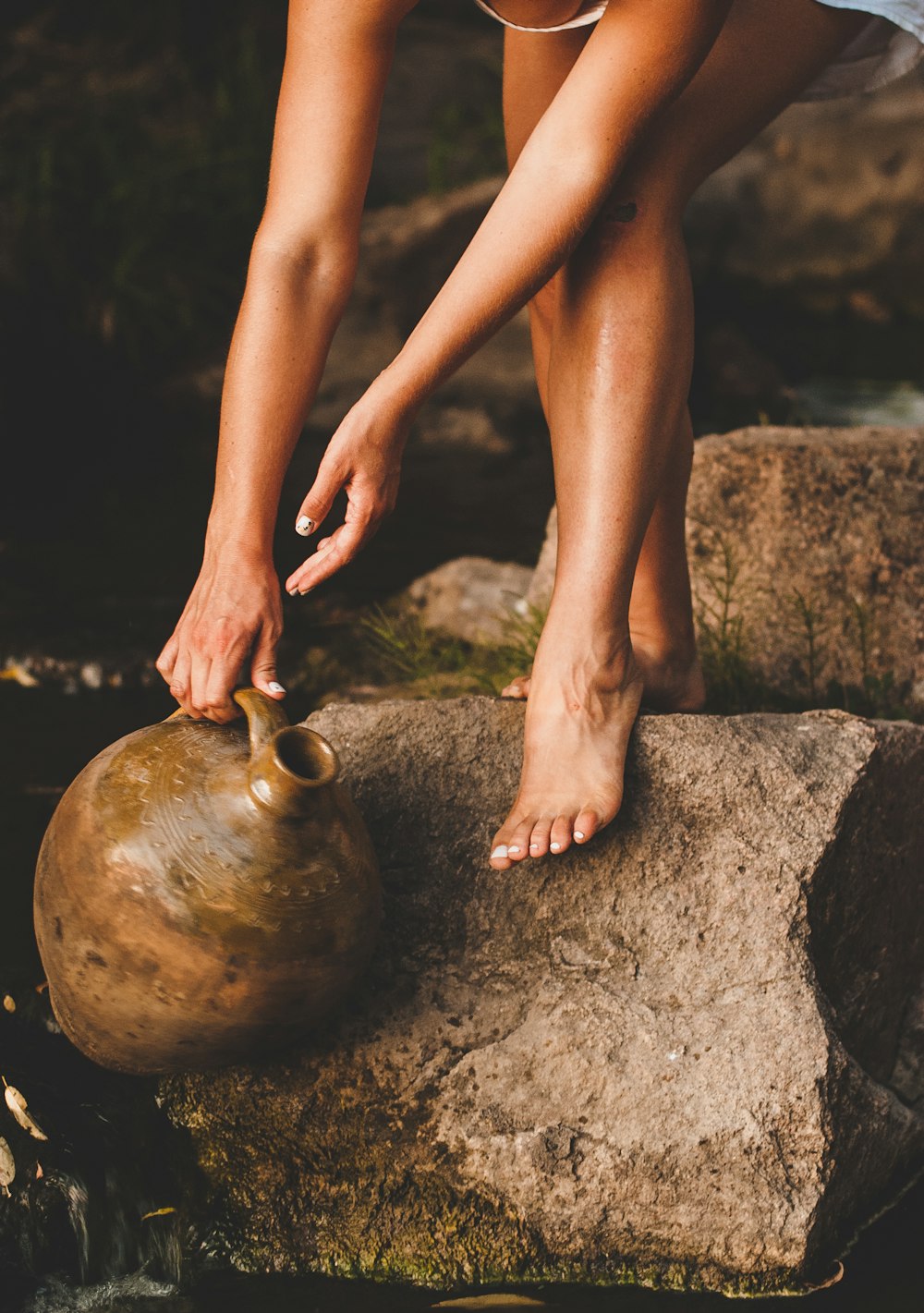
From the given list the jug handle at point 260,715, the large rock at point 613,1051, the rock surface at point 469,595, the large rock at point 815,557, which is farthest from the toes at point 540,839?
the rock surface at point 469,595

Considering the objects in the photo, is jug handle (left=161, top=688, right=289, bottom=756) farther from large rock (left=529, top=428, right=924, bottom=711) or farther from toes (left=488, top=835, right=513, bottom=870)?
large rock (left=529, top=428, right=924, bottom=711)

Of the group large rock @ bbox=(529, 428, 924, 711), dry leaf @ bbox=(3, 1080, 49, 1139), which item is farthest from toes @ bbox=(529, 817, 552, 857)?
large rock @ bbox=(529, 428, 924, 711)

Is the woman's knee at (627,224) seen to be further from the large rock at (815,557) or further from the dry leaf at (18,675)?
the dry leaf at (18,675)

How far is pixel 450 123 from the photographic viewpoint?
9.10m

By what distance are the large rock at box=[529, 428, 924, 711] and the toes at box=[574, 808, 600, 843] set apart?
1.15m

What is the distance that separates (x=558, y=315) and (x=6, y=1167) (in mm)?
1453

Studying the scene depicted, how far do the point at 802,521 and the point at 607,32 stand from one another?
150 centimetres

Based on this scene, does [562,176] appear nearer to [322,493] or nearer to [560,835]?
[322,493]

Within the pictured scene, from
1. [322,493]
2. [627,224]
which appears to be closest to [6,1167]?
[322,493]

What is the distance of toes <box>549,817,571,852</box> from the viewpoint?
1.90 m

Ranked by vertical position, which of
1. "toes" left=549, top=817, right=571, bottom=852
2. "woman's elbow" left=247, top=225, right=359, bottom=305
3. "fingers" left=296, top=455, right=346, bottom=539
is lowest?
"toes" left=549, top=817, right=571, bottom=852

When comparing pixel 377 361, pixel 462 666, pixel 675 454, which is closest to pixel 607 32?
pixel 675 454

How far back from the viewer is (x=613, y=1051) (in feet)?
6.16

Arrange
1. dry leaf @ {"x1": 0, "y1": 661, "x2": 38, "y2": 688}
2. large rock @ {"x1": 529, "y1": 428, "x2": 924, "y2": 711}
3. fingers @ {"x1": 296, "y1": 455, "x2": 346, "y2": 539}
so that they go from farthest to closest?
dry leaf @ {"x1": 0, "y1": 661, "x2": 38, "y2": 688}, large rock @ {"x1": 529, "y1": 428, "x2": 924, "y2": 711}, fingers @ {"x1": 296, "y1": 455, "x2": 346, "y2": 539}
